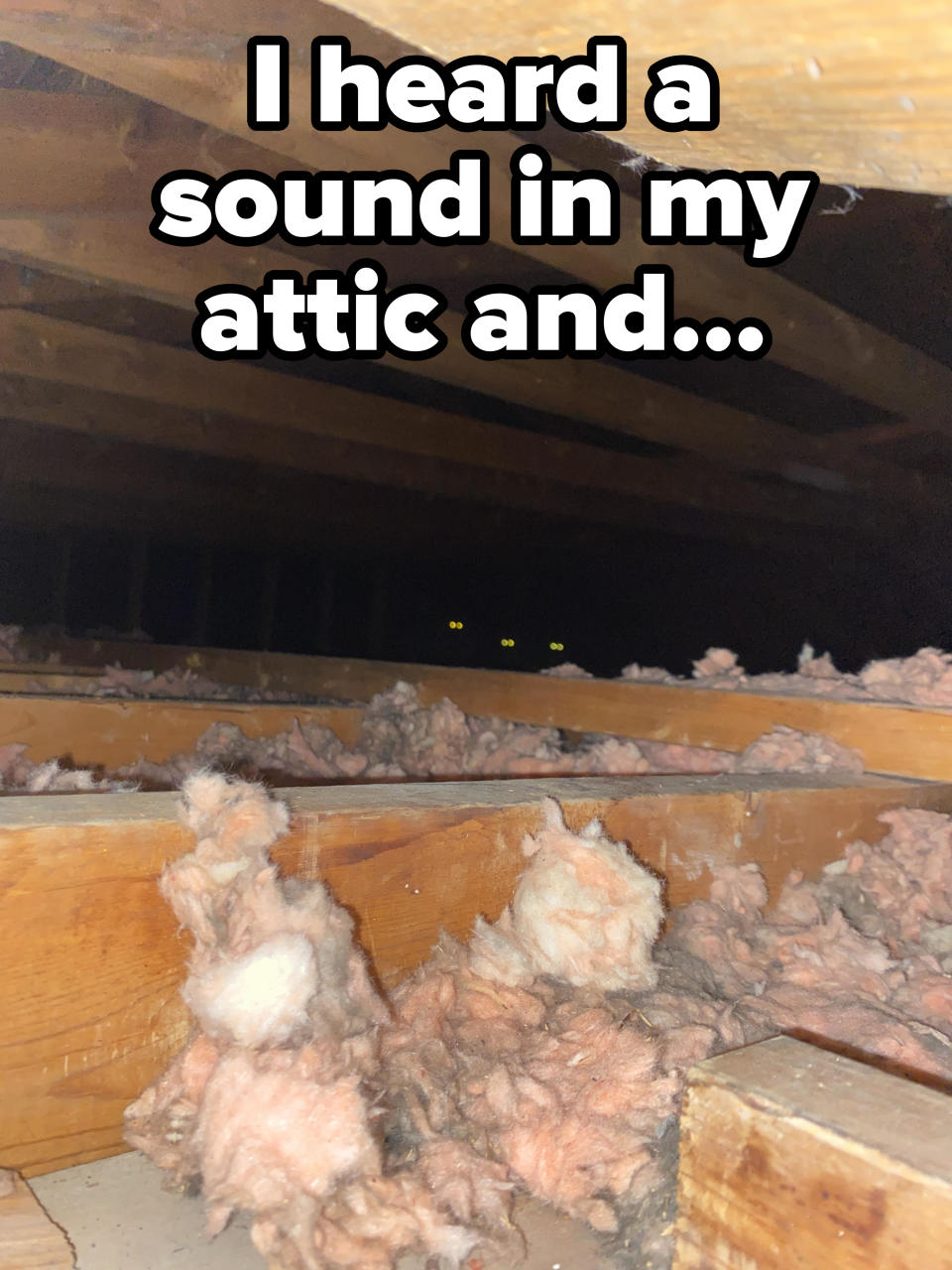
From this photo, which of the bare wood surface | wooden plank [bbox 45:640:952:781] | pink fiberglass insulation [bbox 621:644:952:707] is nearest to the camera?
wooden plank [bbox 45:640:952:781]

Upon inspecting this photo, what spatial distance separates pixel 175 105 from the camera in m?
1.64

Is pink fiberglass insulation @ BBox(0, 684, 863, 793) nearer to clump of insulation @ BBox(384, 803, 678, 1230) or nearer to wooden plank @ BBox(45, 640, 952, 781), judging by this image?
wooden plank @ BBox(45, 640, 952, 781)

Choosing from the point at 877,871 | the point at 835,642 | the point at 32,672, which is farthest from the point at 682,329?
the point at 835,642

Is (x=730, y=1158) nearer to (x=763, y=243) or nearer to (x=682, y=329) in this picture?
(x=763, y=243)

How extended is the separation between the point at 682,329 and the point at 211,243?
136cm

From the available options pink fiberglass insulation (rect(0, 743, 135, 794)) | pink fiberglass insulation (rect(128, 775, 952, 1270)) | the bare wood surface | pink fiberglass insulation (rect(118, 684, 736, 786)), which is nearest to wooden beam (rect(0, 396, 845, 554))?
the bare wood surface

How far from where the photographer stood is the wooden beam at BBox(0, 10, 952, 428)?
1.39 meters

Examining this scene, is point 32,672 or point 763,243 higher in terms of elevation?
point 763,243

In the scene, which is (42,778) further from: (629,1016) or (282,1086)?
(629,1016)

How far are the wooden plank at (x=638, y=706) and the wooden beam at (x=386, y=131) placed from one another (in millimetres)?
1064

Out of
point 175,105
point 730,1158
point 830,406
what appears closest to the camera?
point 730,1158

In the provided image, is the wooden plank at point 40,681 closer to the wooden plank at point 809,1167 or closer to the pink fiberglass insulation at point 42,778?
the pink fiberglass insulation at point 42,778

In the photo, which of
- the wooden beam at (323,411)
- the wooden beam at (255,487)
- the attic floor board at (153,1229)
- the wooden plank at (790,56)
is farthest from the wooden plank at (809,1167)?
the wooden beam at (255,487)

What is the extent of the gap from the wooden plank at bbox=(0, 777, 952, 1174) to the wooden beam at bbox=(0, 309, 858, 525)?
2219 mm
